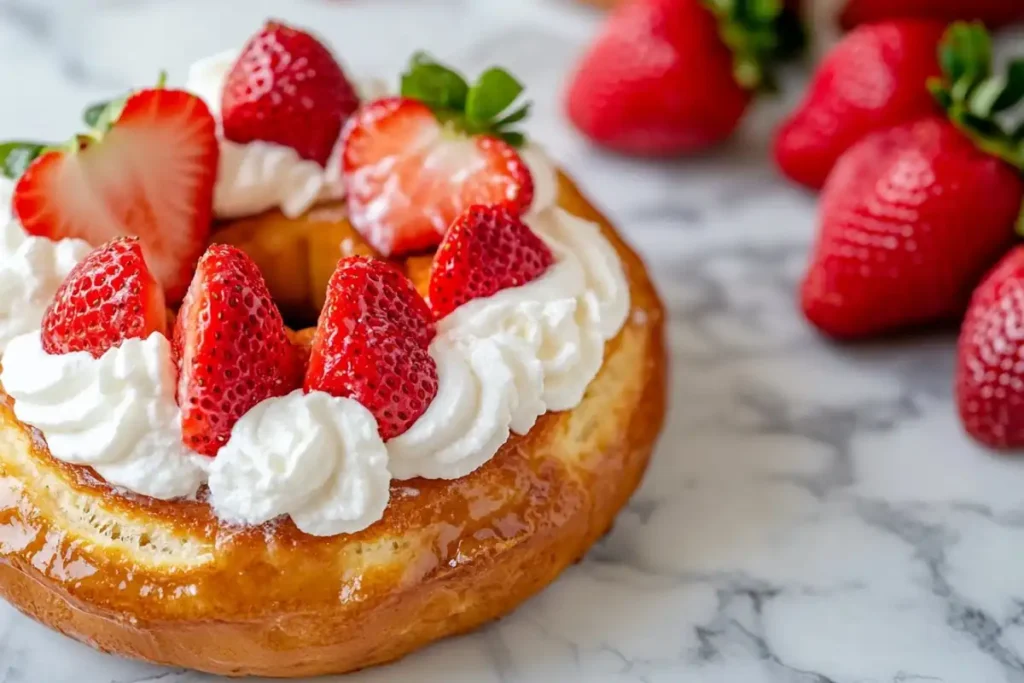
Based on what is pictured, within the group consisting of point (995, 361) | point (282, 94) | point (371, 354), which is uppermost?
point (282, 94)

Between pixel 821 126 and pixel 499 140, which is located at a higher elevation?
pixel 499 140

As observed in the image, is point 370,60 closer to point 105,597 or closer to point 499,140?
point 499,140

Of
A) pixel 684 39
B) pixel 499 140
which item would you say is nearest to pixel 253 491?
pixel 499 140

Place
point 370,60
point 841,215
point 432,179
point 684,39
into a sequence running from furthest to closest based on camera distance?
point 370,60, point 684,39, point 841,215, point 432,179

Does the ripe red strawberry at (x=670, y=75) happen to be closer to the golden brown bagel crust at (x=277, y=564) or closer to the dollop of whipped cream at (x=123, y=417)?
the golden brown bagel crust at (x=277, y=564)

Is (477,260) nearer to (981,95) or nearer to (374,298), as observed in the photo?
(374,298)

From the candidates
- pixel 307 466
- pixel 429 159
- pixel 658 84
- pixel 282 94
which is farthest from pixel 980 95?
pixel 307 466

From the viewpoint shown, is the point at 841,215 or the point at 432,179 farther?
the point at 841,215

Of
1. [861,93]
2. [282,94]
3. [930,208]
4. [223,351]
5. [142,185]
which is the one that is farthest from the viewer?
[861,93]
